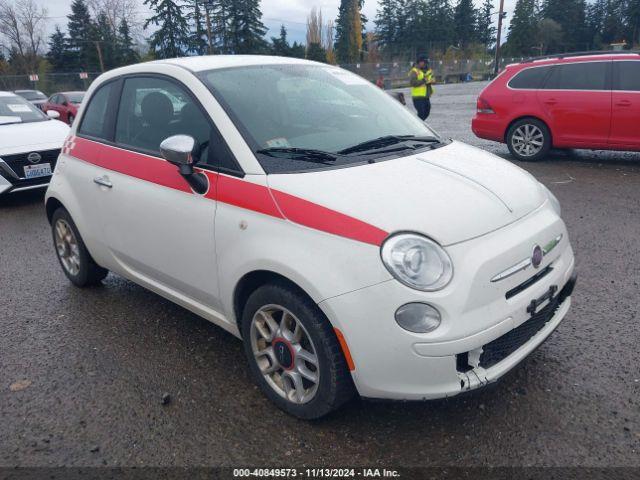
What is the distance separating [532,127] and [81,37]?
5994 centimetres

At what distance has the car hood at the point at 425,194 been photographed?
2359 mm

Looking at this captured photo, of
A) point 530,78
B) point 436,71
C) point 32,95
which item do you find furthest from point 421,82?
point 436,71

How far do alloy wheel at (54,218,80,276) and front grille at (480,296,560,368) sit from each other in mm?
3302

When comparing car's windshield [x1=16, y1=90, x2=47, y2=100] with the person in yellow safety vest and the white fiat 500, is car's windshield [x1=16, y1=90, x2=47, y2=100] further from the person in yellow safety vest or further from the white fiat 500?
the white fiat 500

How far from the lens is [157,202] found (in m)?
3.18

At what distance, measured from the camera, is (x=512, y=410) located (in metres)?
2.71

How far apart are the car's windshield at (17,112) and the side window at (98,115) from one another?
16.8 feet

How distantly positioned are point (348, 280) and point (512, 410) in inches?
46.6

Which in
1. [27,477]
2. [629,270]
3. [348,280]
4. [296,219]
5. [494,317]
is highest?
[296,219]

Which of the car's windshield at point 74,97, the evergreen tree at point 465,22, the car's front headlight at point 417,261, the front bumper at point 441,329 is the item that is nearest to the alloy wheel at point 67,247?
the front bumper at point 441,329

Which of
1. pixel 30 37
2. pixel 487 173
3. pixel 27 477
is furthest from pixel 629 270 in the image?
pixel 30 37

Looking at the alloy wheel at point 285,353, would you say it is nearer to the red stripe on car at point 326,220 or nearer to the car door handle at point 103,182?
the red stripe on car at point 326,220

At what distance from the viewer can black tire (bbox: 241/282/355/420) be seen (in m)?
2.40

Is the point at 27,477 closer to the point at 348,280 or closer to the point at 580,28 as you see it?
the point at 348,280
